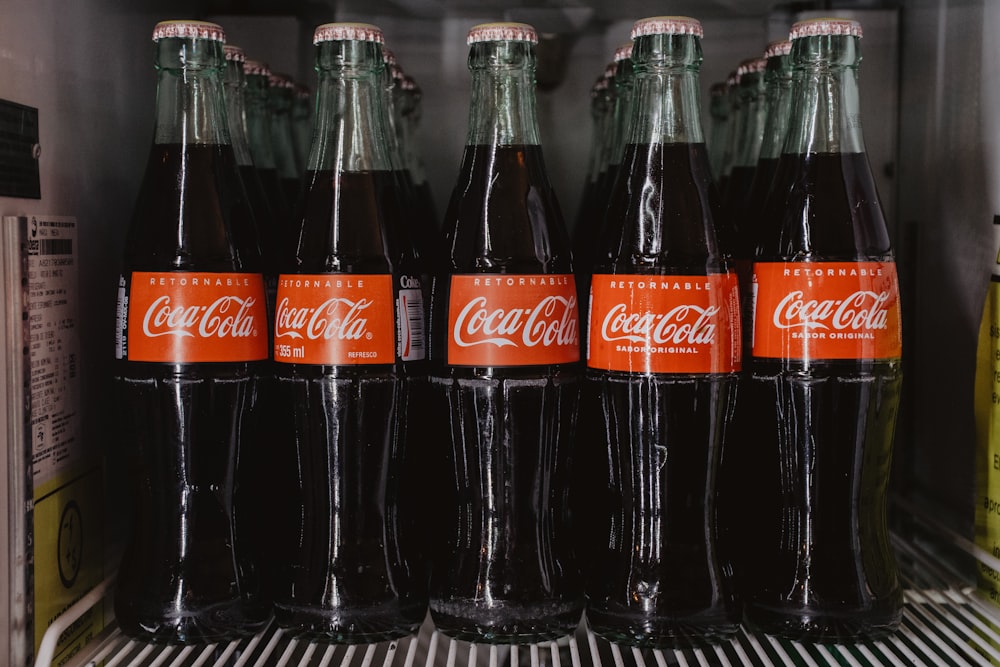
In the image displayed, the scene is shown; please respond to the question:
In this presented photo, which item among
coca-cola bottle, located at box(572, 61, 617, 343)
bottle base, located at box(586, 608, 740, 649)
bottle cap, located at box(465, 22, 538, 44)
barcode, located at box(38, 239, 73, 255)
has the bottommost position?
bottle base, located at box(586, 608, 740, 649)

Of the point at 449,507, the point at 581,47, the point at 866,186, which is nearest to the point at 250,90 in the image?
the point at 581,47

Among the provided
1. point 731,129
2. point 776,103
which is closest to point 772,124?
point 776,103

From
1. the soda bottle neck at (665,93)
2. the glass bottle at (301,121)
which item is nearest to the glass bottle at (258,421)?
the glass bottle at (301,121)

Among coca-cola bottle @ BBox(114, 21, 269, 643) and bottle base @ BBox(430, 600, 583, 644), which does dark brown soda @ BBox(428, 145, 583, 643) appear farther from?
coca-cola bottle @ BBox(114, 21, 269, 643)

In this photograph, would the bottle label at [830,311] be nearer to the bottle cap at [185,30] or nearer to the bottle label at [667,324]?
the bottle label at [667,324]

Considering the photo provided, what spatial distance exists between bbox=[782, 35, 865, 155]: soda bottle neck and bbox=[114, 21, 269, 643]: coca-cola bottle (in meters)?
0.60

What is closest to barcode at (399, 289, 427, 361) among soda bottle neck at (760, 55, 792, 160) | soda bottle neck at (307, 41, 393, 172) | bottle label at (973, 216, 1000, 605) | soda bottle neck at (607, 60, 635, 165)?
soda bottle neck at (307, 41, 393, 172)

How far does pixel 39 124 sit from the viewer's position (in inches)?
36.1

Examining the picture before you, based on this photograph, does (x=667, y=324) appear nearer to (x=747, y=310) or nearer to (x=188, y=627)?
(x=747, y=310)

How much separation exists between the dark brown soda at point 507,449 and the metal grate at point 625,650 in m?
0.04

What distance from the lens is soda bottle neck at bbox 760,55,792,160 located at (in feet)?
3.64

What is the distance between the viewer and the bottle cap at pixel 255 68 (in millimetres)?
1219

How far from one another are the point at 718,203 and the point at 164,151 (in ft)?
1.92

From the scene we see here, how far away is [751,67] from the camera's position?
1.21 metres
